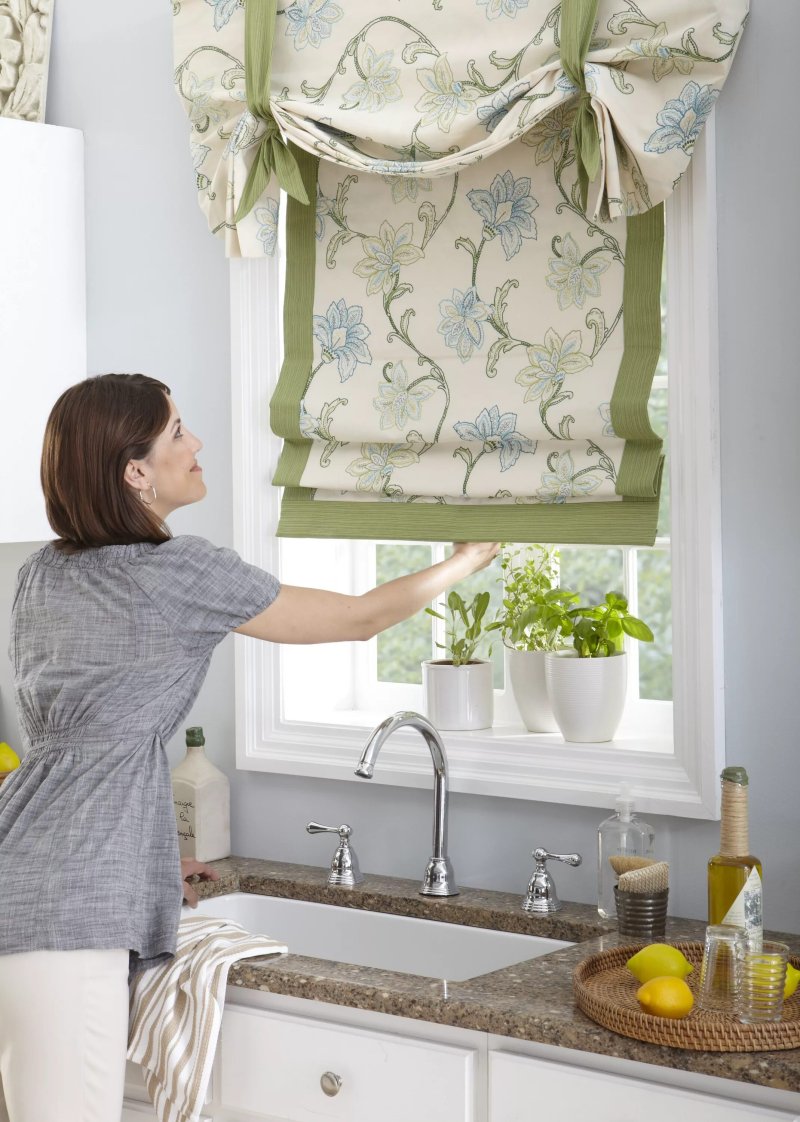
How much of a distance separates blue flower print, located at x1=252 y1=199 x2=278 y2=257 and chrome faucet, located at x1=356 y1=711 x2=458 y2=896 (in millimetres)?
870

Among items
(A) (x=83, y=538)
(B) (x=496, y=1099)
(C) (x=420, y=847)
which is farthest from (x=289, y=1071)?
(A) (x=83, y=538)

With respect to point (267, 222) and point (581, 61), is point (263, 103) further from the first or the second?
point (581, 61)

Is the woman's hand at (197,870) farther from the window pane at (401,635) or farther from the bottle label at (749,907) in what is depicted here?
the bottle label at (749,907)

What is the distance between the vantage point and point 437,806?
7.41 ft

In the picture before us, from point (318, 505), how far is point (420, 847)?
2.09ft

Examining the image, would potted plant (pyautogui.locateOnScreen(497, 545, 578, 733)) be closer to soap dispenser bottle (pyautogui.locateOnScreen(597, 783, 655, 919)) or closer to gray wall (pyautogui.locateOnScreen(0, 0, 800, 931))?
gray wall (pyautogui.locateOnScreen(0, 0, 800, 931))

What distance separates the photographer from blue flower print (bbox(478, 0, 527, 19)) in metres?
2.11

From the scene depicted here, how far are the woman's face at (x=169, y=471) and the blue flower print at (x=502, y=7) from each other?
80 centimetres

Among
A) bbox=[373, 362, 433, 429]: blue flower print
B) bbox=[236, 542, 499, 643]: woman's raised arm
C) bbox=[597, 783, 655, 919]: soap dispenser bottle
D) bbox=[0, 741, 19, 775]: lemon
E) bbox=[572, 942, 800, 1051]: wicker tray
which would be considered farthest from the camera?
bbox=[0, 741, 19, 775]: lemon

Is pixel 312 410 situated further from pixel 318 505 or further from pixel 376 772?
pixel 376 772

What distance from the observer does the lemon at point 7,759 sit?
9.08 ft

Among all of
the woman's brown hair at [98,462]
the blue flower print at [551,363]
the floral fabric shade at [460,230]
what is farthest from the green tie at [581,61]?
the woman's brown hair at [98,462]

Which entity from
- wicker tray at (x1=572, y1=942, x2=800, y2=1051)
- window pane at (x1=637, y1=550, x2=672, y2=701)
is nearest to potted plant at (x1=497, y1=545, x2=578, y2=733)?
wicker tray at (x1=572, y1=942, x2=800, y2=1051)

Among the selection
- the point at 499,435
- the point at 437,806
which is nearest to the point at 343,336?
the point at 499,435
